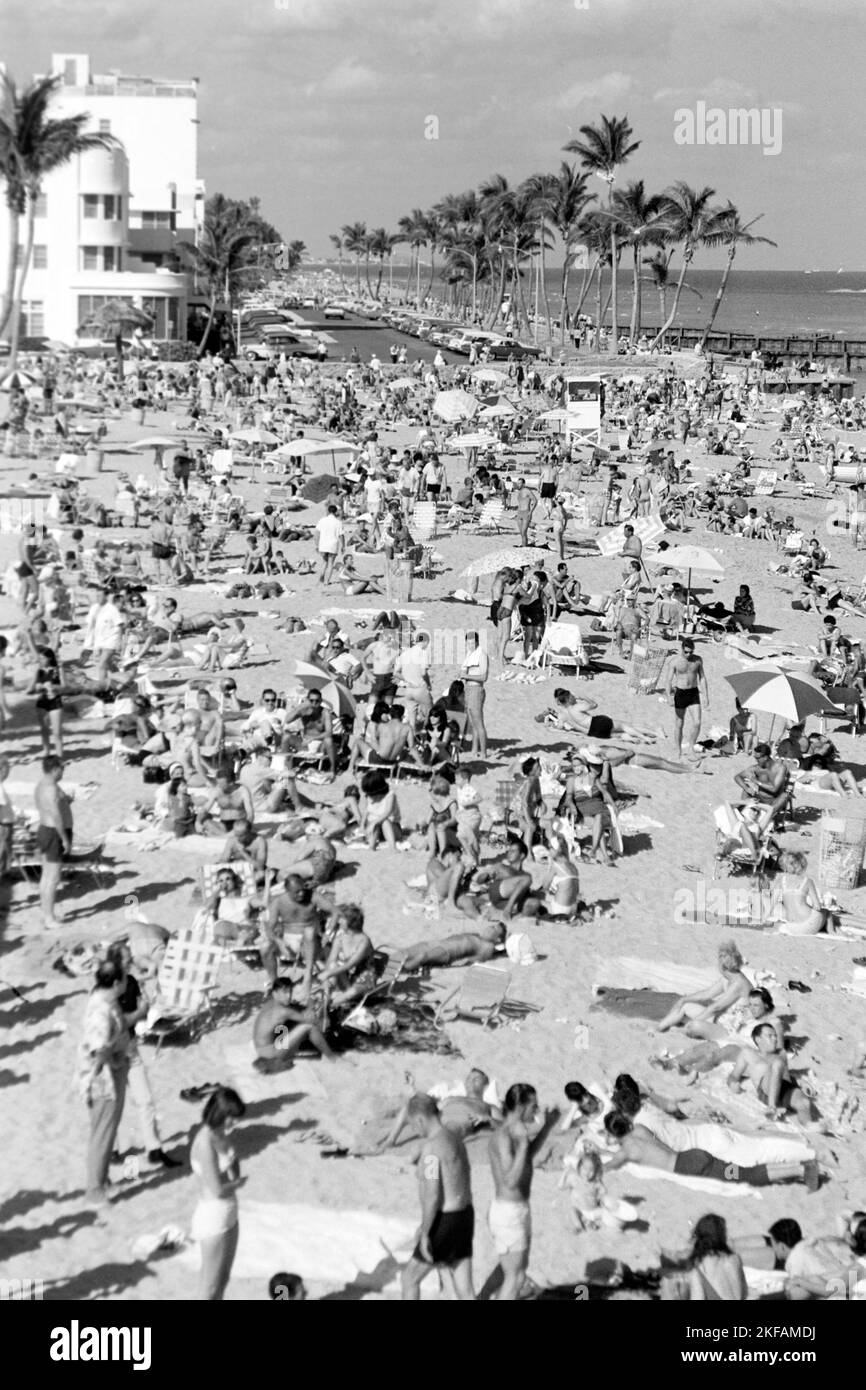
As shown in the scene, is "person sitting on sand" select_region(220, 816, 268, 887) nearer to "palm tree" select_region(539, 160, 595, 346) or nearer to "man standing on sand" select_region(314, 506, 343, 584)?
"man standing on sand" select_region(314, 506, 343, 584)

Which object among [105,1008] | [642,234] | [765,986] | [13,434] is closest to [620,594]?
[765,986]

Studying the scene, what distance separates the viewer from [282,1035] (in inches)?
326

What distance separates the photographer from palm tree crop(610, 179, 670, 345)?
6750 centimetres

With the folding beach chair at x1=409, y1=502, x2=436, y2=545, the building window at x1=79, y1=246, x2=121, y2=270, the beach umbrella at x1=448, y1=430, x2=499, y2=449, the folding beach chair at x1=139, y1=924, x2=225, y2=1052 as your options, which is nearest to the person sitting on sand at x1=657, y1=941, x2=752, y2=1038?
the folding beach chair at x1=139, y1=924, x2=225, y2=1052

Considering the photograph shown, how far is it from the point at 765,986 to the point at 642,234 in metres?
62.4

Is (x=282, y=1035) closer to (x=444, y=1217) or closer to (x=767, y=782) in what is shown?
(x=444, y=1217)

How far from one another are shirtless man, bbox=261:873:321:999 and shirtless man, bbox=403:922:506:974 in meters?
0.75

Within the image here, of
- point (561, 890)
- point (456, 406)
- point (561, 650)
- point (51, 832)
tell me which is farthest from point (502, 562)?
point (456, 406)

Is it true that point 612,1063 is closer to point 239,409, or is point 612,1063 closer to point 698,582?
point 698,582

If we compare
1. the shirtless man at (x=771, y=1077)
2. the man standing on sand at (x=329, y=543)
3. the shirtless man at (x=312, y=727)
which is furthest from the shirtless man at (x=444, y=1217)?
the man standing on sand at (x=329, y=543)

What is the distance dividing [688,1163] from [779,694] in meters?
6.47

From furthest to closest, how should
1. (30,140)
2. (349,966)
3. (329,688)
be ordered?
(30,140), (329,688), (349,966)

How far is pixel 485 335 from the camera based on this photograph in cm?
5953

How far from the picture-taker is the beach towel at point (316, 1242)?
Answer: 6.61 m
